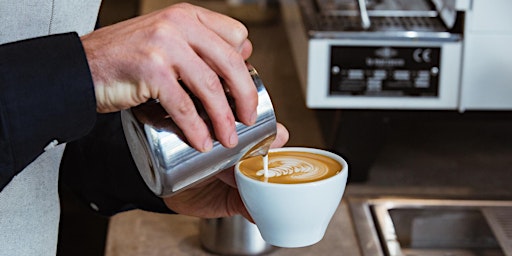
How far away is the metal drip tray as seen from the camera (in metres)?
1.19

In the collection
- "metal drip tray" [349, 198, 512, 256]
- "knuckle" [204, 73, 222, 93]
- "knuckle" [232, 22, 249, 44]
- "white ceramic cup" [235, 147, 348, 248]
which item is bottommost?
"metal drip tray" [349, 198, 512, 256]

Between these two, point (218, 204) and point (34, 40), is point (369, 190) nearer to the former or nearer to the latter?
point (218, 204)

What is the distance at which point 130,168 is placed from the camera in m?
0.97

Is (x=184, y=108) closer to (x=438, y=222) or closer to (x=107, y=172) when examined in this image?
(x=107, y=172)

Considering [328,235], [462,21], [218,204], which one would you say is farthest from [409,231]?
[218,204]

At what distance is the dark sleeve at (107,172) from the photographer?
0.96 meters

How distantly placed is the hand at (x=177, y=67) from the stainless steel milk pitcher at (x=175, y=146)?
2 cm

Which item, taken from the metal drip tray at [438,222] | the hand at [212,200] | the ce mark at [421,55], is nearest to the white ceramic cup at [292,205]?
the hand at [212,200]

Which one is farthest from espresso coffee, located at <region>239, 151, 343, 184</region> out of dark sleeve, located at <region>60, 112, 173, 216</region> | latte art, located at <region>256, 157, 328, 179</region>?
dark sleeve, located at <region>60, 112, 173, 216</region>

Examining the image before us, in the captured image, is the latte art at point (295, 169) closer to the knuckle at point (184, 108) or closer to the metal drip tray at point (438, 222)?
the knuckle at point (184, 108)

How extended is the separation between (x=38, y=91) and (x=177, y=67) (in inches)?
3.8

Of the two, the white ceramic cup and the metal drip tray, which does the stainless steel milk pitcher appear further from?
the metal drip tray

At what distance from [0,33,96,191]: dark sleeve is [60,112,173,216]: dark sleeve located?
308mm

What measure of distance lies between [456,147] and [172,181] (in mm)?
953
